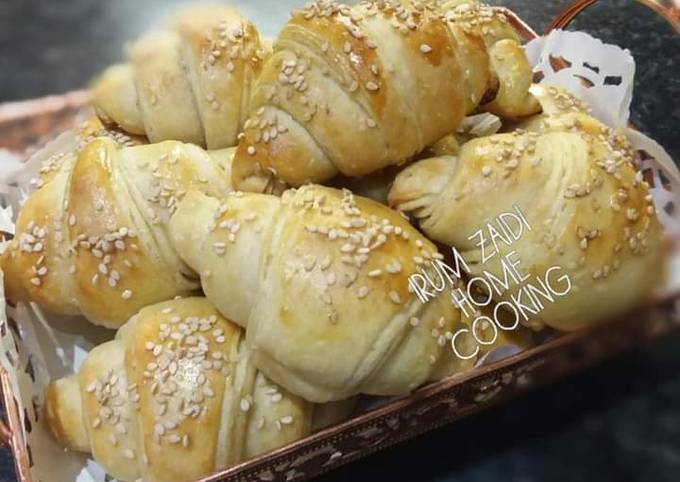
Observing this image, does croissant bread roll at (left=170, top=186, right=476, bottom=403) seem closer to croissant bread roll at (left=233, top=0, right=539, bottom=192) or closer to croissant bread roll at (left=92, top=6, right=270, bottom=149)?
croissant bread roll at (left=233, top=0, right=539, bottom=192)

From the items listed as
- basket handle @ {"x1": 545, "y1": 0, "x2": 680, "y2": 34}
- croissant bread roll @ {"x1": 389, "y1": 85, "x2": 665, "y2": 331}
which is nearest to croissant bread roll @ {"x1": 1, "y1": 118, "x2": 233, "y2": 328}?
croissant bread roll @ {"x1": 389, "y1": 85, "x2": 665, "y2": 331}

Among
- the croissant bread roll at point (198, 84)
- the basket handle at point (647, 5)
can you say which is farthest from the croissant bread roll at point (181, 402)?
the basket handle at point (647, 5)

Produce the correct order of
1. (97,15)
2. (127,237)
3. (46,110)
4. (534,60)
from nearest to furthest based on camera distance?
(97,15), (46,110), (127,237), (534,60)

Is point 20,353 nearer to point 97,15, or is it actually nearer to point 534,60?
point 97,15

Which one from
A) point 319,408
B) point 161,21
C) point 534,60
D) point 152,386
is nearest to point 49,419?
point 152,386

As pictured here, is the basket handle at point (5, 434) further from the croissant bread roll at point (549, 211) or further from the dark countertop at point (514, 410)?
the croissant bread roll at point (549, 211)

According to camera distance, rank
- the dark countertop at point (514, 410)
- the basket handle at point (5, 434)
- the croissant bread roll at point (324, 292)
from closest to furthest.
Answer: the dark countertop at point (514, 410)
the croissant bread roll at point (324, 292)
the basket handle at point (5, 434)

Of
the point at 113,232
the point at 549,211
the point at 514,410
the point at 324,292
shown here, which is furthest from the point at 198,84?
the point at 514,410
